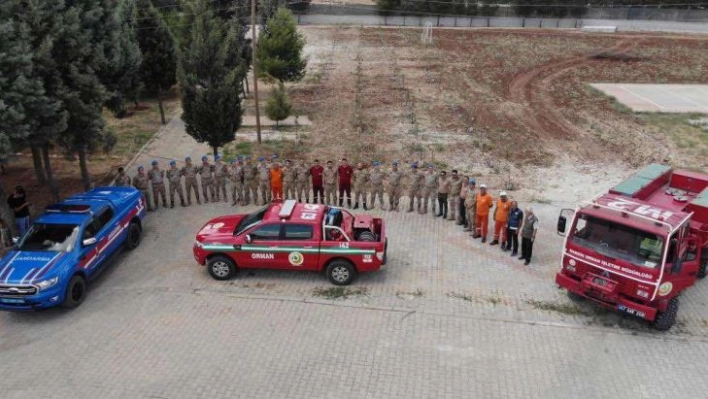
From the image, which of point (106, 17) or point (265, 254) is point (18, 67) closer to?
point (106, 17)

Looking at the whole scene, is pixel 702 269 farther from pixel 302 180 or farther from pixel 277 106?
pixel 277 106

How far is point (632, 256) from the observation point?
1070cm

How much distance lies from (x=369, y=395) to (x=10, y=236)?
10298 mm

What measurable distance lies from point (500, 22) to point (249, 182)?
46.1m

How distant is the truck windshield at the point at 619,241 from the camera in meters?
10.5

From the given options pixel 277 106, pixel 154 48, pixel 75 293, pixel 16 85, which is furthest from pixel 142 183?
pixel 154 48

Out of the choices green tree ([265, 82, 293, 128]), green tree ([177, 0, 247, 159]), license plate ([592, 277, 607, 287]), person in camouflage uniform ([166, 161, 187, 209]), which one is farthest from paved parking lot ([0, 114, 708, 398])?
green tree ([265, 82, 293, 128])

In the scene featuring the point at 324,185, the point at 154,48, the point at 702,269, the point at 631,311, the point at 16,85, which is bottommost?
the point at 702,269

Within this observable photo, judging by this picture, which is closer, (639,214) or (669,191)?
(639,214)

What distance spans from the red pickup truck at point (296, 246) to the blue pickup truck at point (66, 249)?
2.31 metres

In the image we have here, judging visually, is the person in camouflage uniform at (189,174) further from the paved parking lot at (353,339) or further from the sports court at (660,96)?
the sports court at (660,96)

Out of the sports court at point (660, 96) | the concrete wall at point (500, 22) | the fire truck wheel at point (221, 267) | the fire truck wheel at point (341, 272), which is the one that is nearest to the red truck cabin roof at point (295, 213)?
the fire truck wheel at point (341, 272)

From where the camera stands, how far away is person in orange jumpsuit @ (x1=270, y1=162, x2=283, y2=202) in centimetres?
1616

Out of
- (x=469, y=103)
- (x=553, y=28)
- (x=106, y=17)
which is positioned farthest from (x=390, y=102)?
(x=553, y=28)
